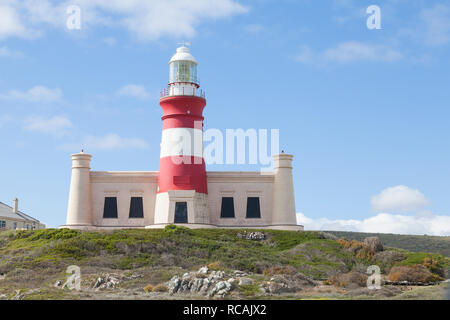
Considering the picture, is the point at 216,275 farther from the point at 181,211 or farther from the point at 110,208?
the point at 110,208

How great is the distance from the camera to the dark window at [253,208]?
135ft

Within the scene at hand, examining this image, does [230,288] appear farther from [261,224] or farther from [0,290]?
[261,224]

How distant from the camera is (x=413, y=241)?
2726 inches

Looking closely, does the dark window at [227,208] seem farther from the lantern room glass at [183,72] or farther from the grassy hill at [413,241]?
the grassy hill at [413,241]

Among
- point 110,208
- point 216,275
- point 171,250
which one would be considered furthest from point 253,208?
point 216,275

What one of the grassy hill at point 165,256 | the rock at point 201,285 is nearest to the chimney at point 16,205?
the grassy hill at point 165,256

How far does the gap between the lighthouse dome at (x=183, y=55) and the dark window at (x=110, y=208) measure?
10557mm

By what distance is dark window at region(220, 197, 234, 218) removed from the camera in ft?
135

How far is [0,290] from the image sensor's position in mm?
23359

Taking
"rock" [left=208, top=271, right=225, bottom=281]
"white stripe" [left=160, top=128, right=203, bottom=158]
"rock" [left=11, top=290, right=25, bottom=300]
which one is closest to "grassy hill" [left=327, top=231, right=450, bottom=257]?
"white stripe" [left=160, top=128, right=203, bottom=158]

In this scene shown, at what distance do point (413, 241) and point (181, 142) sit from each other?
133 feet

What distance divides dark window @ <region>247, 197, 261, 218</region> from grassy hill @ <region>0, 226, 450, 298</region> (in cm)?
339

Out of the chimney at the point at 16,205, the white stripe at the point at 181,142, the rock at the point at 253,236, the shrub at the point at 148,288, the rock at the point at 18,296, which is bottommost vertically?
the rock at the point at 18,296

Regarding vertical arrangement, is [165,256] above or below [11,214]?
below
